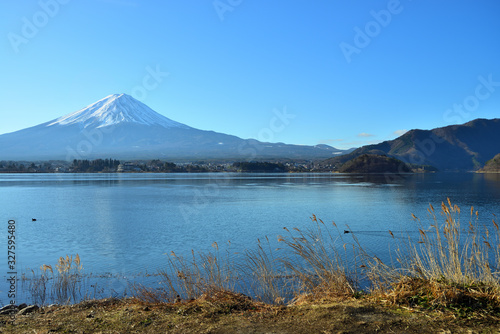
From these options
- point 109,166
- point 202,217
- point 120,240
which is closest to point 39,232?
point 120,240

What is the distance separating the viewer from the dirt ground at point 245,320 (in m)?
3.72

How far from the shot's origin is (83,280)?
9.13 m

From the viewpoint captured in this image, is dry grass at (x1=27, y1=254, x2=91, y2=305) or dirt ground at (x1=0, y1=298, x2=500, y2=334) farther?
dry grass at (x1=27, y1=254, x2=91, y2=305)

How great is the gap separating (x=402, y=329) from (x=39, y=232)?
16.7 m

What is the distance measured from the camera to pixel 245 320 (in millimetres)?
4121

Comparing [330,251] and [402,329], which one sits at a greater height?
[402,329]

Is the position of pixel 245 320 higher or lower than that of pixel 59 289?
higher

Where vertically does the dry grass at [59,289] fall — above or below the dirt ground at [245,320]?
below

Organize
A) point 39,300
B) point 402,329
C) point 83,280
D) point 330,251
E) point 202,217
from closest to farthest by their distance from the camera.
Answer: point 402,329 → point 39,300 → point 83,280 → point 330,251 → point 202,217

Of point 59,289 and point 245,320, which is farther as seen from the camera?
point 59,289

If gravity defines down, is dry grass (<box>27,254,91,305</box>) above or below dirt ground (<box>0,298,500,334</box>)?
below

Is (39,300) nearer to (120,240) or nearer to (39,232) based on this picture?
(120,240)

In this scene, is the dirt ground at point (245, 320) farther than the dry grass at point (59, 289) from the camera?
No

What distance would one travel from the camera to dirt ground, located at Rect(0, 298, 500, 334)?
12.2 feet
